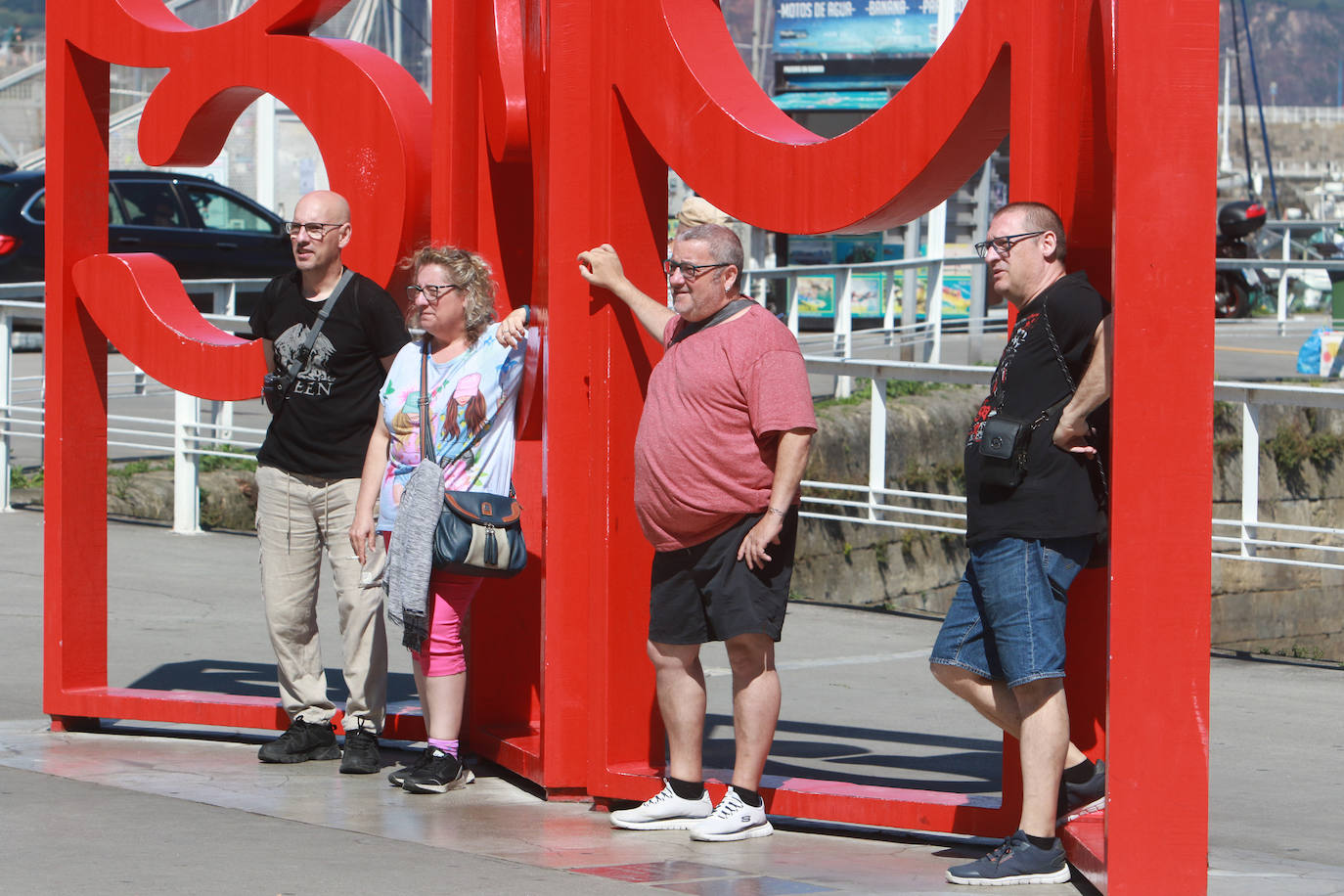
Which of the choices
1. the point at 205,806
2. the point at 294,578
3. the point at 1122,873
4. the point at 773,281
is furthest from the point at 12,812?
the point at 773,281

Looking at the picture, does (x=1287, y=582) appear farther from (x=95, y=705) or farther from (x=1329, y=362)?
(x=95, y=705)

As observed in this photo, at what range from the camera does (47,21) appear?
6.51 metres

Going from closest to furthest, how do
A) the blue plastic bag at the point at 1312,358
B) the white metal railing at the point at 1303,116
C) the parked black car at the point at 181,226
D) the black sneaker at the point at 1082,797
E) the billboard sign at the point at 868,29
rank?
1. the black sneaker at the point at 1082,797
2. the blue plastic bag at the point at 1312,358
3. the parked black car at the point at 181,226
4. the billboard sign at the point at 868,29
5. the white metal railing at the point at 1303,116

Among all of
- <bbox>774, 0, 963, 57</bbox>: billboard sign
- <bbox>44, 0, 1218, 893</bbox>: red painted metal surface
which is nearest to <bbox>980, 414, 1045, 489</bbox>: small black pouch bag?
<bbox>44, 0, 1218, 893</bbox>: red painted metal surface

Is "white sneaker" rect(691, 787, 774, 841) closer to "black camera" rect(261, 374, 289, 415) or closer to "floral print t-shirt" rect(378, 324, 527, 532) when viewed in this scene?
"floral print t-shirt" rect(378, 324, 527, 532)

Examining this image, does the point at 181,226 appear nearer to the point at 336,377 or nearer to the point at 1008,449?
the point at 336,377

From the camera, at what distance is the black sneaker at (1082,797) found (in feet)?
15.1

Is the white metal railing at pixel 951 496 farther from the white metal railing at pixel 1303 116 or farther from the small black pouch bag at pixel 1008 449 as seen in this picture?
Result: the white metal railing at pixel 1303 116

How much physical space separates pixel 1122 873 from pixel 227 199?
15725mm

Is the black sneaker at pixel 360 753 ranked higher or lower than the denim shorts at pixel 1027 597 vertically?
lower

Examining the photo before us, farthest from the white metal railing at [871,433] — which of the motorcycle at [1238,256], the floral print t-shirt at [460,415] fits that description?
the motorcycle at [1238,256]

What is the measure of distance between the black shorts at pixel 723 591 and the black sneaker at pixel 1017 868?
79 cm

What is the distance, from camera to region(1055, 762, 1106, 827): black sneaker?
15.1 ft

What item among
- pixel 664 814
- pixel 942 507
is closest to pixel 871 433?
pixel 942 507
